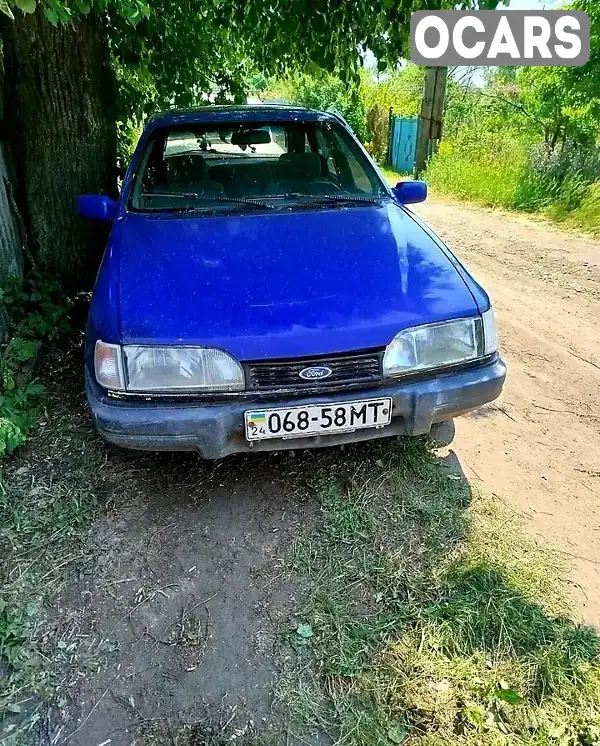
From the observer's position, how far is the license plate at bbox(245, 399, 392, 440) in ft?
7.90

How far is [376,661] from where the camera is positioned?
2.05 m

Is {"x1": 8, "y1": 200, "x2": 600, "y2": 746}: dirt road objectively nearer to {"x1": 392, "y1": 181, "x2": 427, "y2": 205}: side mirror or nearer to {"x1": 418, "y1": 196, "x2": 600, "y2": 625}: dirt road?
{"x1": 418, "y1": 196, "x2": 600, "y2": 625}: dirt road

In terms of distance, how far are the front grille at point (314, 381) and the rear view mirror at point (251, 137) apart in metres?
2.01

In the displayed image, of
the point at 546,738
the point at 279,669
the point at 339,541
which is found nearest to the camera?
the point at 546,738

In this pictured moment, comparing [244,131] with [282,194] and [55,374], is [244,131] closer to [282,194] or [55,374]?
[282,194]

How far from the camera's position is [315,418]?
7.99 feet

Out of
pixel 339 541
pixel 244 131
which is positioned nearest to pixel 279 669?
pixel 339 541

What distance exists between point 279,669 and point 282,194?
241cm

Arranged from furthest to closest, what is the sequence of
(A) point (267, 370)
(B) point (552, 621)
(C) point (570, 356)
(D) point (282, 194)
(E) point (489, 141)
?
(E) point (489, 141)
(C) point (570, 356)
(D) point (282, 194)
(A) point (267, 370)
(B) point (552, 621)

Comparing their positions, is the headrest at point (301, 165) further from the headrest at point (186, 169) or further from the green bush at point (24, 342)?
the green bush at point (24, 342)

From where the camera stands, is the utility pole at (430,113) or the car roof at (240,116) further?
the utility pole at (430,113)

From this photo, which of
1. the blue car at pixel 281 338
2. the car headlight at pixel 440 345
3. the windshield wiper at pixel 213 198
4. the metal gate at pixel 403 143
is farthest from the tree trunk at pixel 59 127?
the metal gate at pixel 403 143

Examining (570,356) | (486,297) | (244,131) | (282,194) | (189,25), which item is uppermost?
(189,25)

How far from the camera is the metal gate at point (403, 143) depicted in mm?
13609
